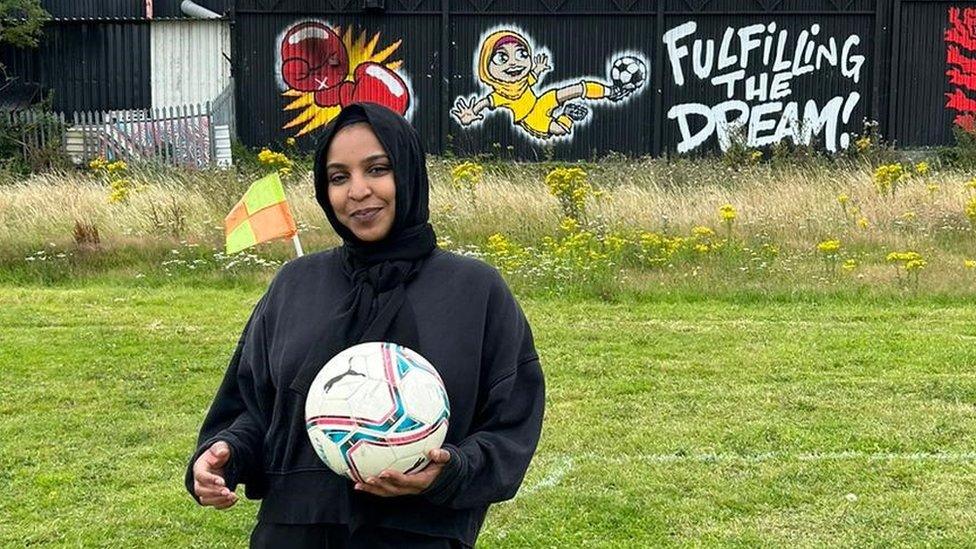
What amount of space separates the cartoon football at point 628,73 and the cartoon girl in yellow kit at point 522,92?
0.12 metres

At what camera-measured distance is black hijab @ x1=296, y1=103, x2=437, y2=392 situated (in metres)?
2.61

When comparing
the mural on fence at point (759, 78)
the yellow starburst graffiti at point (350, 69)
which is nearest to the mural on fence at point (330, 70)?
the yellow starburst graffiti at point (350, 69)

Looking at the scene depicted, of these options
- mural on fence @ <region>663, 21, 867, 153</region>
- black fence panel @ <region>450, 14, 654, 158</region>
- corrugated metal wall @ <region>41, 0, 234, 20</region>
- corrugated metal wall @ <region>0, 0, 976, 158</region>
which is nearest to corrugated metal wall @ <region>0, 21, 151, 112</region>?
corrugated metal wall @ <region>41, 0, 234, 20</region>

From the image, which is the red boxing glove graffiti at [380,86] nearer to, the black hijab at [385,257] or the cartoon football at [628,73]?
the cartoon football at [628,73]

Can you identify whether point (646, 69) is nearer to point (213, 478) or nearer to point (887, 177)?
point (887, 177)

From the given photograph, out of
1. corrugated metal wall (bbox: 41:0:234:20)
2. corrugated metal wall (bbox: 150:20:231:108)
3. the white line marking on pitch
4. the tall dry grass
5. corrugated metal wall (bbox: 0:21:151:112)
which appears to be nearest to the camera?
the white line marking on pitch

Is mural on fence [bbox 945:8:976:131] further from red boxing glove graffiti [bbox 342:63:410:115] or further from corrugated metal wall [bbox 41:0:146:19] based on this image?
corrugated metal wall [bbox 41:0:146:19]

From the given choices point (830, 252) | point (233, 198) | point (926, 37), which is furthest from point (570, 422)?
point (926, 37)

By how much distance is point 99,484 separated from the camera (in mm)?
5801

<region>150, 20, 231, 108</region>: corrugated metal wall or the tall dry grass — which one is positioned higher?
<region>150, 20, 231, 108</region>: corrugated metal wall

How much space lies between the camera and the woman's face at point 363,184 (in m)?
2.67

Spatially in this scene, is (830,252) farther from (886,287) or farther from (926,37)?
(926,37)

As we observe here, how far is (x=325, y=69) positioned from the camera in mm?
22672

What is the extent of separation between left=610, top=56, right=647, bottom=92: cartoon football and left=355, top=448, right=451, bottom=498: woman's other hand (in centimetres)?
2068
